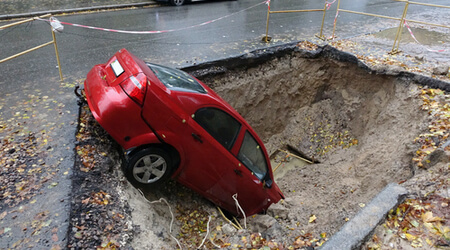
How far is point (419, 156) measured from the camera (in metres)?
5.06

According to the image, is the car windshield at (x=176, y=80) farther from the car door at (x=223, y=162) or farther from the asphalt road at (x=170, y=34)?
the asphalt road at (x=170, y=34)

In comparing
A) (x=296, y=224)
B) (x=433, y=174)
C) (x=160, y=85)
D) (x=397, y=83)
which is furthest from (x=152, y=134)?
(x=397, y=83)

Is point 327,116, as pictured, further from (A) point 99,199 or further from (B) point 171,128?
(A) point 99,199

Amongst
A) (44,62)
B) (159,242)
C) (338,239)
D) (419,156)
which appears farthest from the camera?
(44,62)

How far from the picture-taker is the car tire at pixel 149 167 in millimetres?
4047

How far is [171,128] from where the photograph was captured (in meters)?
4.02

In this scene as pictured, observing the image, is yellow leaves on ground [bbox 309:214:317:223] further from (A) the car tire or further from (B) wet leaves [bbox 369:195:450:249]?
(A) the car tire

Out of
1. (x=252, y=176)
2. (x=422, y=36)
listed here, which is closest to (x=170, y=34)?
(x=252, y=176)

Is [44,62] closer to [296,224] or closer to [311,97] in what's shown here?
[296,224]

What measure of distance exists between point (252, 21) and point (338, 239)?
1009cm

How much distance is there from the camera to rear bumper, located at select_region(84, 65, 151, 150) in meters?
3.82

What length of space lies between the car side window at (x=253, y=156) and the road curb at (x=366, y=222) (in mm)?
1856

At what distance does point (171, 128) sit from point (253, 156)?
1.64m

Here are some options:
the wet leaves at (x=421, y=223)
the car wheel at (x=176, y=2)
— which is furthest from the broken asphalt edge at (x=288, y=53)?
the car wheel at (x=176, y=2)
